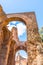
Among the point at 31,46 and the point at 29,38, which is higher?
the point at 29,38

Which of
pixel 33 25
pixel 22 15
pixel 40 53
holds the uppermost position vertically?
pixel 22 15

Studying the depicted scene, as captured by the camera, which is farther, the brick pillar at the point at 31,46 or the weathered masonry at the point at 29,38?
the brick pillar at the point at 31,46

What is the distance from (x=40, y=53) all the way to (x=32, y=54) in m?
1.19

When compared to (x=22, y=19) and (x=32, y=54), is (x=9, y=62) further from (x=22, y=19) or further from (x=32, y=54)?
(x=32, y=54)

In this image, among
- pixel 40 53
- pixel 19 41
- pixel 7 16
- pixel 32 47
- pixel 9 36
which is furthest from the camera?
pixel 19 41

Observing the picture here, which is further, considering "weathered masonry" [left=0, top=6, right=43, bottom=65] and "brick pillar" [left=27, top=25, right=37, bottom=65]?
"brick pillar" [left=27, top=25, right=37, bottom=65]

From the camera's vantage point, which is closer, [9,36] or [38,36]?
[38,36]

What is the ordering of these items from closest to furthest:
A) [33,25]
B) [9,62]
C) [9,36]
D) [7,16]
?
[33,25] → [7,16] → [9,36] → [9,62]

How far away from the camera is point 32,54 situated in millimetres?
9023

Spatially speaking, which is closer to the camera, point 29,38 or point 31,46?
point 31,46

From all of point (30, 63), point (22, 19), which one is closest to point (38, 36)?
point (30, 63)

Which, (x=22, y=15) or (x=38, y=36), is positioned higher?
(x=22, y=15)

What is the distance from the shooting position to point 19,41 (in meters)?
21.5

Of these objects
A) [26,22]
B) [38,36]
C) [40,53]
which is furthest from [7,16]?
[40,53]
